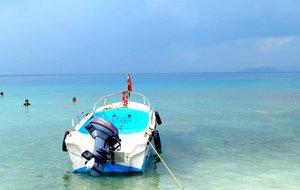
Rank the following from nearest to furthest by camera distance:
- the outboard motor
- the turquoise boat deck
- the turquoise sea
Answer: the outboard motor
the turquoise sea
the turquoise boat deck

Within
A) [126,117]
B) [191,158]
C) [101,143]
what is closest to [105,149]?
[101,143]

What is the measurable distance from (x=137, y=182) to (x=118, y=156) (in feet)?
4.02

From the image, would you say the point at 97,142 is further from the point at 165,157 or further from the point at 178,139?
the point at 178,139

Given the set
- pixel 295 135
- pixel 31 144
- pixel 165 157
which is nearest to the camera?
pixel 165 157

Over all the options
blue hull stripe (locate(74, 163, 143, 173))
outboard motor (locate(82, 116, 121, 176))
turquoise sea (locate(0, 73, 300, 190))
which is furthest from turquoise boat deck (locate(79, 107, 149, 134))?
outboard motor (locate(82, 116, 121, 176))

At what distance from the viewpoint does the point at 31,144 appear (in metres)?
20.2

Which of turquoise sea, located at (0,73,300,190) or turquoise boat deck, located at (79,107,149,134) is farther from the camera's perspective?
turquoise boat deck, located at (79,107,149,134)

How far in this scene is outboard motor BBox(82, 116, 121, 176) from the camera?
1229 cm

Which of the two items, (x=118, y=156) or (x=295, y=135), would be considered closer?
(x=118, y=156)

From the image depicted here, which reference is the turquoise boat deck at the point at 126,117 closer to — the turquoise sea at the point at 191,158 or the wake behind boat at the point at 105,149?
the turquoise sea at the point at 191,158

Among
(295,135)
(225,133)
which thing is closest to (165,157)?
(225,133)

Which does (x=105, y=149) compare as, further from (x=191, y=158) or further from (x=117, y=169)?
(x=191, y=158)

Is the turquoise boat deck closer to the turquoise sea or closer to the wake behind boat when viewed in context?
the turquoise sea

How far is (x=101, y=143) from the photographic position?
12.4 meters
